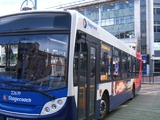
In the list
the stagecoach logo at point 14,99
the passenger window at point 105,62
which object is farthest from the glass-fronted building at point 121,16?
the stagecoach logo at point 14,99

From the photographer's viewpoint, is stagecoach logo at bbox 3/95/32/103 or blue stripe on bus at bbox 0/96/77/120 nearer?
blue stripe on bus at bbox 0/96/77/120

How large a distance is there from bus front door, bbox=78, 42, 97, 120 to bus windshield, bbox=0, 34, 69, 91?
22.5 inches

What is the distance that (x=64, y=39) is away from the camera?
6.38 meters

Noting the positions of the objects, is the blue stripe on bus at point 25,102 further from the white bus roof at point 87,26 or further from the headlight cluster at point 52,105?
the white bus roof at point 87,26

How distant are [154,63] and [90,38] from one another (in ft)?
167

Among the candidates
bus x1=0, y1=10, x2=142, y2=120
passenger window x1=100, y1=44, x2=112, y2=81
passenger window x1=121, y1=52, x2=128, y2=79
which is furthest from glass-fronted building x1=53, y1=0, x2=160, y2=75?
bus x1=0, y1=10, x2=142, y2=120

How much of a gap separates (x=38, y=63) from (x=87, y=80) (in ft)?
4.95

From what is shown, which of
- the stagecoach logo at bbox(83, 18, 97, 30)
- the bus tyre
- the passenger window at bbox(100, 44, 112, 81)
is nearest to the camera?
the stagecoach logo at bbox(83, 18, 97, 30)

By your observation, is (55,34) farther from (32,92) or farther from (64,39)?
(32,92)

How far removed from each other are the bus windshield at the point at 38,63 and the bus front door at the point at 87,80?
571mm

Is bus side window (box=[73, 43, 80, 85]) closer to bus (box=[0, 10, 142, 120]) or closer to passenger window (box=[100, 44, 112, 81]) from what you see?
bus (box=[0, 10, 142, 120])

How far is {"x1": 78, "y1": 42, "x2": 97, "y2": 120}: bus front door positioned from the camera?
269 inches

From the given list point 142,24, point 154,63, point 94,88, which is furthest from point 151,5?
point 94,88

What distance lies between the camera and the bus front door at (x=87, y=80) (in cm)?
682
